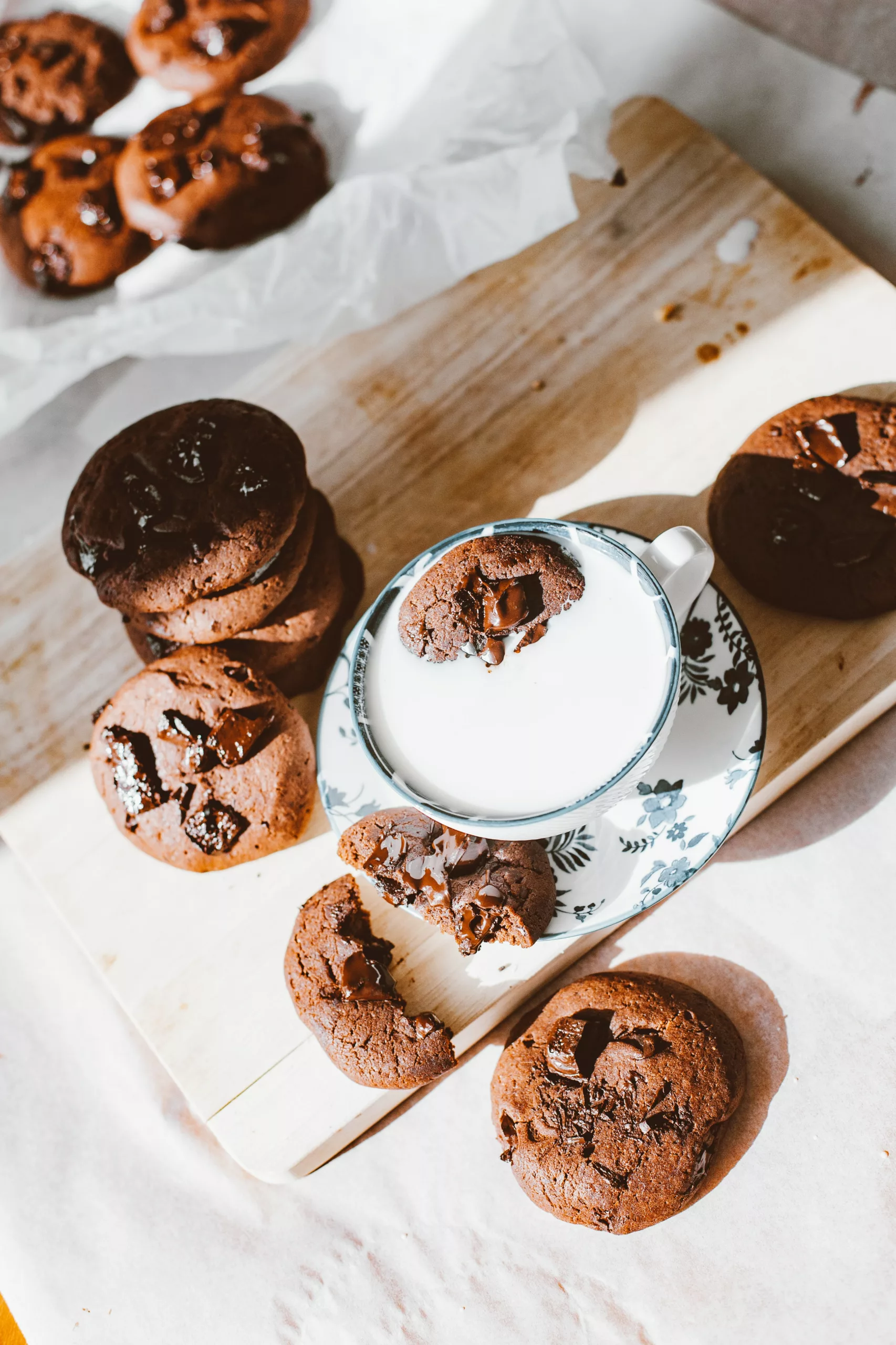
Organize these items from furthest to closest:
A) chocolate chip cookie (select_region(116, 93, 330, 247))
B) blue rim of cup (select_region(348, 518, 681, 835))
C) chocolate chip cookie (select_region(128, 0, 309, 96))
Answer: chocolate chip cookie (select_region(128, 0, 309, 96)) → chocolate chip cookie (select_region(116, 93, 330, 247)) → blue rim of cup (select_region(348, 518, 681, 835))

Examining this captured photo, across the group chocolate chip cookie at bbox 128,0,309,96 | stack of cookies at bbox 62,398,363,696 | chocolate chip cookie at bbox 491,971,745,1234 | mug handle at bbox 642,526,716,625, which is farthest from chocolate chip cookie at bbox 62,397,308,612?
chocolate chip cookie at bbox 128,0,309,96

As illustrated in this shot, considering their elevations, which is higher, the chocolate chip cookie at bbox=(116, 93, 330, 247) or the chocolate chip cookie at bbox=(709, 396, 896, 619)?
the chocolate chip cookie at bbox=(116, 93, 330, 247)

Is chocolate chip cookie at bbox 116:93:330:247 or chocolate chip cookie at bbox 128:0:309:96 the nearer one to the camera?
chocolate chip cookie at bbox 116:93:330:247

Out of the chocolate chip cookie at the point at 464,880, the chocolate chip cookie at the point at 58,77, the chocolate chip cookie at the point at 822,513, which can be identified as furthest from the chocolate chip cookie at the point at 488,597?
the chocolate chip cookie at the point at 58,77

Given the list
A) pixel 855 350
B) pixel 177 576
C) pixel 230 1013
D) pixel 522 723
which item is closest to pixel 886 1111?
pixel 522 723

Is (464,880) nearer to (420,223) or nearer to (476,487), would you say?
(476,487)

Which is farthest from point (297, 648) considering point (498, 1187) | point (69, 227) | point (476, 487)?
point (69, 227)

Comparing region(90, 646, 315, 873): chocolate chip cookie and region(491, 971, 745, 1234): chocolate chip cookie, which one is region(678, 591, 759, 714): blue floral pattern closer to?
region(491, 971, 745, 1234): chocolate chip cookie
